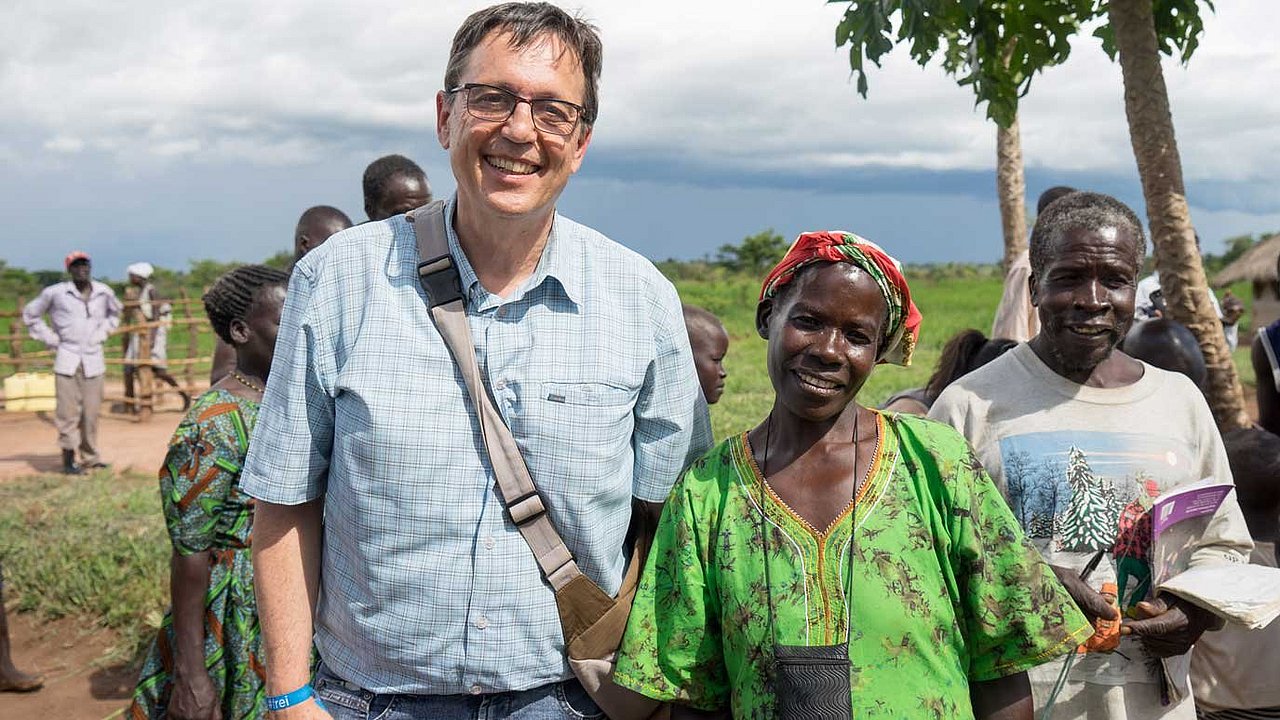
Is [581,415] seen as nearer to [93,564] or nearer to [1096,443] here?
[1096,443]

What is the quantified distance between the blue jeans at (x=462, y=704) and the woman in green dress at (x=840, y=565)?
0.16 m

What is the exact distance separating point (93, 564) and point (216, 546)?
135 inches

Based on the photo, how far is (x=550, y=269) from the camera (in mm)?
1911

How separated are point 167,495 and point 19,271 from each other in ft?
126

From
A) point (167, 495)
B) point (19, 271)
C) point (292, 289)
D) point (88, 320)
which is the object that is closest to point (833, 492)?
point (292, 289)

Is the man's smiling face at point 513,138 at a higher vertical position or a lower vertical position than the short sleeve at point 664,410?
higher

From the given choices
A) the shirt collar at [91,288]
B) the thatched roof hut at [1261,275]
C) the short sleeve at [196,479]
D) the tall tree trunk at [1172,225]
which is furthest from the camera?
the thatched roof hut at [1261,275]

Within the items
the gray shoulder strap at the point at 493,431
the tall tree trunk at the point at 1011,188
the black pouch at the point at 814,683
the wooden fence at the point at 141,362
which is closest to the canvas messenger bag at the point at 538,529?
the gray shoulder strap at the point at 493,431

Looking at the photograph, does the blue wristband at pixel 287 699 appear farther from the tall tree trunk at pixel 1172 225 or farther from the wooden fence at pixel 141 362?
the wooden fence at pixel 141 362

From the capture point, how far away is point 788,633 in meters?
1.78

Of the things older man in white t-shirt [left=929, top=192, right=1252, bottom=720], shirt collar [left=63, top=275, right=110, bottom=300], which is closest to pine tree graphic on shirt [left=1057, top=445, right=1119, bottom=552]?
older man in white t-shirt [left=929, top=192, right=1252, bottom=720]

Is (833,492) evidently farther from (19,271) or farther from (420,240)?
(19,271)

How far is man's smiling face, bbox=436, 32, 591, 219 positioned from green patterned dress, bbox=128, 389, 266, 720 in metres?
1.34

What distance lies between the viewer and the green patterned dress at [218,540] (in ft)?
9.20
